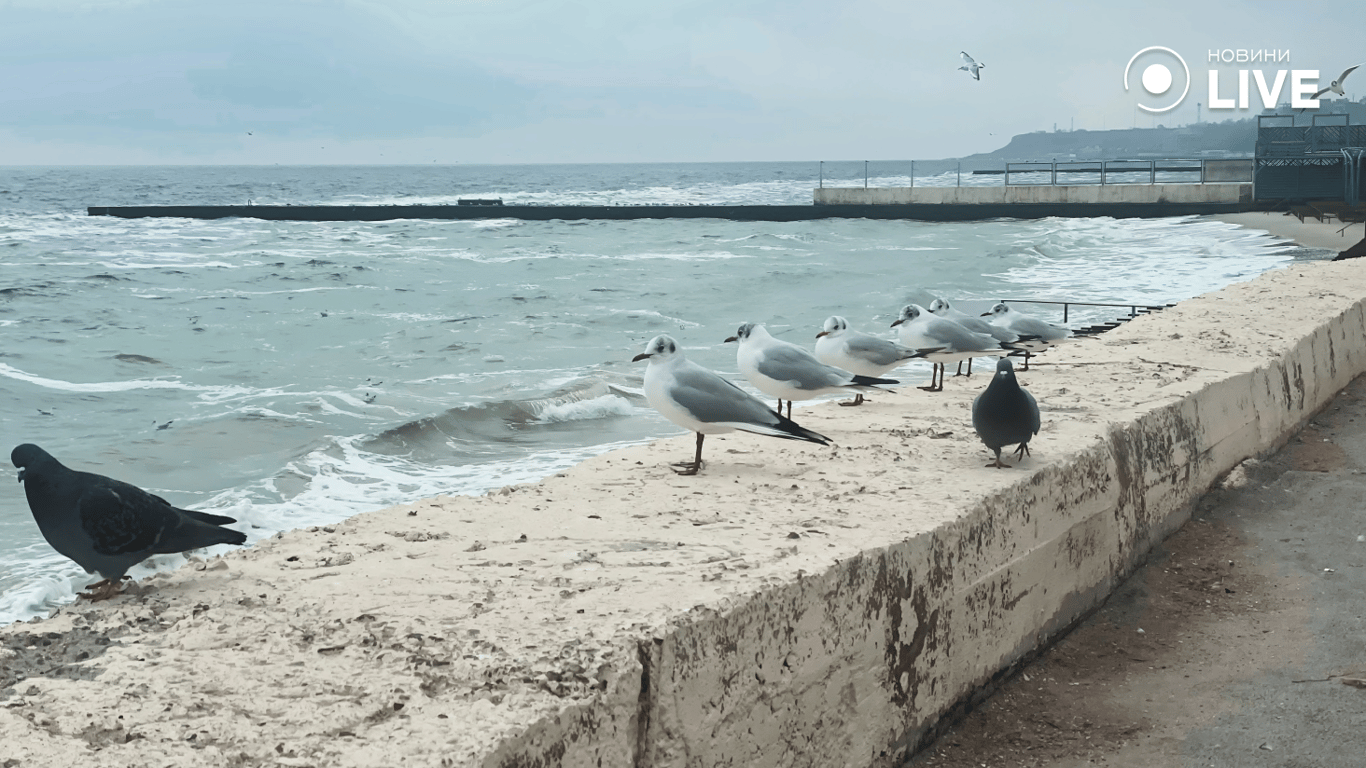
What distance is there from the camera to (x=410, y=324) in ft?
57.6

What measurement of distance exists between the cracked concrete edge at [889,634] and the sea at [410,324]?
13.0 feet

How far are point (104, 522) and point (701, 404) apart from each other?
189 cm

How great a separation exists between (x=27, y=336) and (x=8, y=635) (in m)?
15.9

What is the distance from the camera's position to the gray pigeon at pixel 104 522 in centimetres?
273

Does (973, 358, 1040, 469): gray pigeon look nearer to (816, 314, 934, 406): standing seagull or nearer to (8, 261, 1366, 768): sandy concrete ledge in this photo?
(8, 261, 1366, 768): sandy concrete ledge

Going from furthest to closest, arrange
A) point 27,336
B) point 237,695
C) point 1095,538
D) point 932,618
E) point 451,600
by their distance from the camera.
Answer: point 27,336 → point 1095,538 → point 932,618 → point 451,600 → point 237,695

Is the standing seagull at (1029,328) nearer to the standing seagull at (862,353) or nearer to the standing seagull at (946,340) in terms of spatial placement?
the standing seagull at (946,340)

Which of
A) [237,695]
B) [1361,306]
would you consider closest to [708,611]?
[237,695]

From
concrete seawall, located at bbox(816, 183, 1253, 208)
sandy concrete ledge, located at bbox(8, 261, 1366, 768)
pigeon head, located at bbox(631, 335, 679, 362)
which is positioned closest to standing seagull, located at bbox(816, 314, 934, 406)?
sandy concrete ledge, located at bbox(8, 261, 1366, 768)

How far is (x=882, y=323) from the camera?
1697 centimetres

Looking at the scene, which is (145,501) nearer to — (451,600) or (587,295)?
(451,600)

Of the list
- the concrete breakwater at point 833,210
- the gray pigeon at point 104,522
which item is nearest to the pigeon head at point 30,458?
Result: the gray pigeon at point 104,522

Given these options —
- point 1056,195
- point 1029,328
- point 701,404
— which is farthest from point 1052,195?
point 701,404

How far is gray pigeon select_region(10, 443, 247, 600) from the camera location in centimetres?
273
